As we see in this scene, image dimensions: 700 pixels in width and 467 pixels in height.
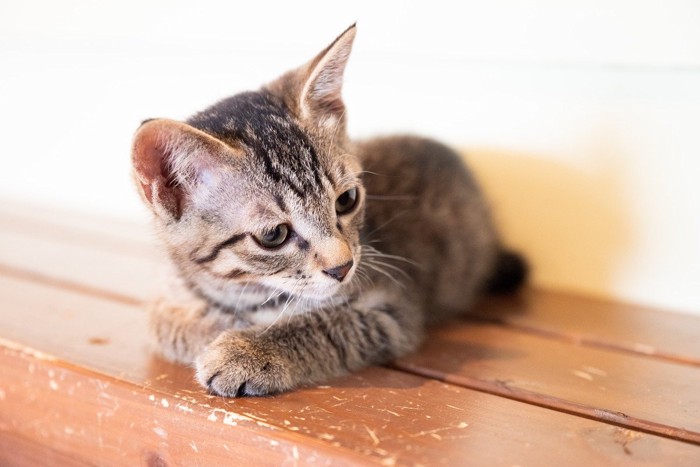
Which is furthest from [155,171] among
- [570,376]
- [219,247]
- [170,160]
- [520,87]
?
[520,87]

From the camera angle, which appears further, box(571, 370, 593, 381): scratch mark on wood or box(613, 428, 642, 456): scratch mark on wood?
box(571, 370, 593, 381): scratch mark on wood

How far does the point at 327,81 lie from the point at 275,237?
12.7 inches

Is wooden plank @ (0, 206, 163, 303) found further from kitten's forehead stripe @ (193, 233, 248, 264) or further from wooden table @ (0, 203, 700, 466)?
kitten's forehead stripe @ (193, 233, 248, 264)

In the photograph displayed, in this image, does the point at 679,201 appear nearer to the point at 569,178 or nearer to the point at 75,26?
the point at 569,178

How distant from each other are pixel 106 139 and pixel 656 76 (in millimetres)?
1607

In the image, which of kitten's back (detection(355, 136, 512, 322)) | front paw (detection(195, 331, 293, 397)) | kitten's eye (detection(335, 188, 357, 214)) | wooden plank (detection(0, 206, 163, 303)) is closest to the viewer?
front paw (detection(195, 331, 293, 397))

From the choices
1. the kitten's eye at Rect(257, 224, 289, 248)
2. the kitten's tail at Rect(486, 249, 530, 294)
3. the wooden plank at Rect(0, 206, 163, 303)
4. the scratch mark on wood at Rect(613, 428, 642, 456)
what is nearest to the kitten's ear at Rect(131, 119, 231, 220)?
the kitten's eye at Rect(257, 224, 289, 248)

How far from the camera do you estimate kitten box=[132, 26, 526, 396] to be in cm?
107

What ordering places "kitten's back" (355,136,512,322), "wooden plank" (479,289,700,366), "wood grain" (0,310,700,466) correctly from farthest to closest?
"kitten's back" (355,136,512,322)
"wooden plank" (479,289,700,366)
"wood grain" (0,310,700,466)

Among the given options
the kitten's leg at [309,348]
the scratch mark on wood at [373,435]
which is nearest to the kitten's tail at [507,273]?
the kitten's leg at [309,348]

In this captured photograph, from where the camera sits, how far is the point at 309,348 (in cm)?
114

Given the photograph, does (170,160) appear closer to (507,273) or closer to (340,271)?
(340,271)

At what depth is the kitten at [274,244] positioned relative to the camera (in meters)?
1.07

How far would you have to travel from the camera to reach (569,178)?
1598 millimetres
